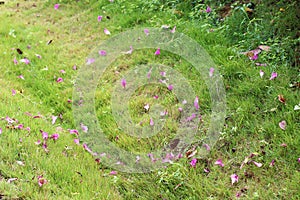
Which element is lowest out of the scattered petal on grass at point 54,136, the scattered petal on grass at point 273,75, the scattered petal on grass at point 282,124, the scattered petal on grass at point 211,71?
the scattered petal on grass at point 54,136

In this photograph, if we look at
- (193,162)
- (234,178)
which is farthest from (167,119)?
(234,178)

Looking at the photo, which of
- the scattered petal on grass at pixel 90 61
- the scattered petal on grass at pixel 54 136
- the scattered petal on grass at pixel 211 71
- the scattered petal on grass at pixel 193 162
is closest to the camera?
the scattered petal on grass at pixel 193 162

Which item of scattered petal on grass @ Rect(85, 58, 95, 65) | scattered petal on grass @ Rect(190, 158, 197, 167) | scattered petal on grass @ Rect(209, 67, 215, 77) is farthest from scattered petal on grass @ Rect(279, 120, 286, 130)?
scattered petal on grass @ Rect(85, 58, 95, 65)

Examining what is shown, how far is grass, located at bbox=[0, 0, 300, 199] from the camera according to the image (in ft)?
7.92

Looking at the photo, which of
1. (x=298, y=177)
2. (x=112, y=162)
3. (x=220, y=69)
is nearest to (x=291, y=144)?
(x=298, y=177)

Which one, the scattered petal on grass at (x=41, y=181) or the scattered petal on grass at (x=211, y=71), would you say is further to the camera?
the scattered petal on grass at (x=211, y=71)

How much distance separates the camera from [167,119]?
3053mm

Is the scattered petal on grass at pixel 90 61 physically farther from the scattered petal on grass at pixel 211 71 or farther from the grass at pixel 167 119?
the scattered petal on grass at pixel 211 71

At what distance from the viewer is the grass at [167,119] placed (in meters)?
2.41

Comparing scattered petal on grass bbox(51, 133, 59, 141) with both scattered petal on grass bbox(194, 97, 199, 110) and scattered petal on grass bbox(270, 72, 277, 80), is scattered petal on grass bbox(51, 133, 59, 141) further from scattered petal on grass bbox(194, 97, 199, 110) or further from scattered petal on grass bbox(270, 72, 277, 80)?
scattered petal on grass bbox(270, 72, 277, 80)

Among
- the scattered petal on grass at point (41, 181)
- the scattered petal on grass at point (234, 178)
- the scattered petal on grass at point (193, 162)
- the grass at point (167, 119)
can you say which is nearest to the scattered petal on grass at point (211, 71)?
the grass at point (167, 119)

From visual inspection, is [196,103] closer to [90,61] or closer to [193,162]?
[193,162]

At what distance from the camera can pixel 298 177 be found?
225 cm

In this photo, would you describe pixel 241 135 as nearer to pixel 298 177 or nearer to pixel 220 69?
pixel 298 177
